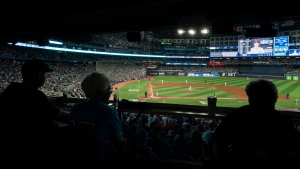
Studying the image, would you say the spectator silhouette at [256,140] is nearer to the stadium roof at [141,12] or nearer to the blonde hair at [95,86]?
the blonde hair at [95,86]

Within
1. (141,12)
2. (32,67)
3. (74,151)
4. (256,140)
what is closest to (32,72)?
(32,67)

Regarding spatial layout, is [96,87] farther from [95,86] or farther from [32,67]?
[32,67]

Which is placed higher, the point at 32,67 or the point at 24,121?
the point at 32,67

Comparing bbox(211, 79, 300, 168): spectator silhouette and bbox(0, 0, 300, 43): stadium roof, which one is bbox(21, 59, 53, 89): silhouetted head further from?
bbox(211, 79, 300, 168): spectator silhouette

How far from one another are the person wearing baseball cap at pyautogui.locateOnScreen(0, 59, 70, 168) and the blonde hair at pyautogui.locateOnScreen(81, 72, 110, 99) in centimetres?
57

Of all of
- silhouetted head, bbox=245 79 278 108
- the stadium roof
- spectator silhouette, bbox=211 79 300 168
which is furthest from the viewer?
the stadium roof

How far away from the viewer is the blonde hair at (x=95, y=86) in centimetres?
207

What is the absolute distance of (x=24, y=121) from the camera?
2.16 meters

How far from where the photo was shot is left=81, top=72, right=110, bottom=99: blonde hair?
2.07 m

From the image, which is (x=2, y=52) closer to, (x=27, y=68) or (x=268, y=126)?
(x=27, y=68)

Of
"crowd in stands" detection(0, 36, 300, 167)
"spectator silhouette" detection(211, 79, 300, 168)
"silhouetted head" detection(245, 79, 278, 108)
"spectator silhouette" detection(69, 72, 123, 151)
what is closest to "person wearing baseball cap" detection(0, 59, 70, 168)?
"spectator silhouette" detection(69, 72, 123, 151)

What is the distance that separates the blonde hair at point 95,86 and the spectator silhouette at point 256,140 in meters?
1.19

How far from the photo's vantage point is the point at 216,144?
5.44 ft

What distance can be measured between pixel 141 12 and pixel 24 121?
347cm
